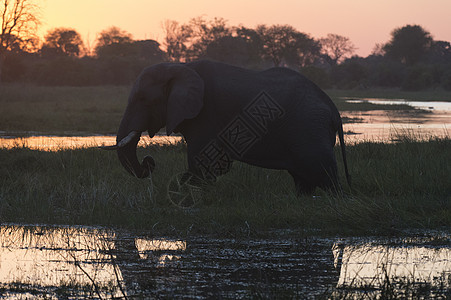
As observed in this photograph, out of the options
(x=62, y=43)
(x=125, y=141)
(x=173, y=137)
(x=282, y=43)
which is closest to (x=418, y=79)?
(x=282, y=43)

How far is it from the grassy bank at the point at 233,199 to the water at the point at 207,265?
391 mm

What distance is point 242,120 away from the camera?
7.02 m

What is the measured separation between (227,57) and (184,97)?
55721 mm

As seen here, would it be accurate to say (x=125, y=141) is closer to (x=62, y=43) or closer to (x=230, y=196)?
(x=230, y=196)

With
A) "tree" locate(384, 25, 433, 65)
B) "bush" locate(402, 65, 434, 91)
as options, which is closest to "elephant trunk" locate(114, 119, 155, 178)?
"bush" locate(402, 65, 434, 91)

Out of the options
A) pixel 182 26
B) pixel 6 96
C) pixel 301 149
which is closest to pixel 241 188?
pixel 301 149

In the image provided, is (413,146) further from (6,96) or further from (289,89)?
(6,96)

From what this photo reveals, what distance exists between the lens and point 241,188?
7.58 m

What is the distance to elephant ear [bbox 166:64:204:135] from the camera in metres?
6.84

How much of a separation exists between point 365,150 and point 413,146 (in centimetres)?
103

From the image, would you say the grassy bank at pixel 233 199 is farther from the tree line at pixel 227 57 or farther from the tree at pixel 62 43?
the tree at pixel 62 43

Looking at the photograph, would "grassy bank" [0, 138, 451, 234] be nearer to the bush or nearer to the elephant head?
the elephant head

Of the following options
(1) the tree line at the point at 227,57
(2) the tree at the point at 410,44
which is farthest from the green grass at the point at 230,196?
(2) the tree at the point at 410,44

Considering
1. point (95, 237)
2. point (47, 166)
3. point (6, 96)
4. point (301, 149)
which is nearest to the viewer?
point (95, 237)
